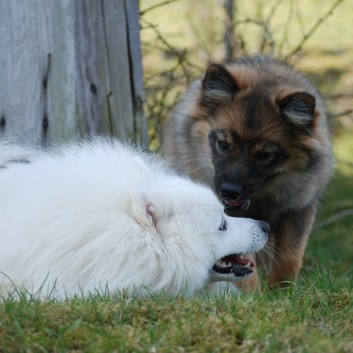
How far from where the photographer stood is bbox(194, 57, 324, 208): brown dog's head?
540 centimetres

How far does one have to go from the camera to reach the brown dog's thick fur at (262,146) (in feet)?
17.9

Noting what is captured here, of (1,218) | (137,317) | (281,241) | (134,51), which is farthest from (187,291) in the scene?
(134,51)

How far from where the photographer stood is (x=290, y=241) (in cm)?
598

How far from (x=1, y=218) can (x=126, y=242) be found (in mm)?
809

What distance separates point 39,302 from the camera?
3787 millimetres

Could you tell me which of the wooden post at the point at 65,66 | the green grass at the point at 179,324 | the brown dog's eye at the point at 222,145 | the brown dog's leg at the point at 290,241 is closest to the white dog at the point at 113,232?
the green grass at the point at 179,324

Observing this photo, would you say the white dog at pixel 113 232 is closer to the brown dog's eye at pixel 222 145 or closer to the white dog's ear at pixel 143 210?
the white dog's ear at pixel 143 210

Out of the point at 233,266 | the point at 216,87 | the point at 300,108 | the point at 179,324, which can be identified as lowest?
the point at 233,266

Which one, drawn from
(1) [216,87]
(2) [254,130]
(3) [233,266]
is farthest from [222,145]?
(3) [233,266]

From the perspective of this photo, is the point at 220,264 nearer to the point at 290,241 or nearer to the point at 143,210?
the point at 143,210

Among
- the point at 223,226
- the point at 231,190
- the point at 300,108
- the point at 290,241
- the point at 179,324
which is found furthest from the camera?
the point at 290,241

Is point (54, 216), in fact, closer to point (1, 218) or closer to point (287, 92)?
point (1, 218)

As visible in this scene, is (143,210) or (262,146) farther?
(262,146)

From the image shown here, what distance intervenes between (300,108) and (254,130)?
1.10 ft
